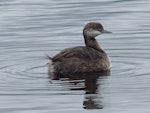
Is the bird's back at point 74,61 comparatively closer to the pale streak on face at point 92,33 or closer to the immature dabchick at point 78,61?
the immature dabchick at point 78,61

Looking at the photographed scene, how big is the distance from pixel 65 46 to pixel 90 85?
11.1ft

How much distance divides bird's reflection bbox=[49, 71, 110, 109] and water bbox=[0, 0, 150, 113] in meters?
0.02

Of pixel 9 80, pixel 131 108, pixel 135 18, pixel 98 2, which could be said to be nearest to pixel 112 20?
pixel 135 18

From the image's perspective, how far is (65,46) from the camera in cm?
1936

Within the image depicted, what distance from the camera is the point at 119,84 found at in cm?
1573

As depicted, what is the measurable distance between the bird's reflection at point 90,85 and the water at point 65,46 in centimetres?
2

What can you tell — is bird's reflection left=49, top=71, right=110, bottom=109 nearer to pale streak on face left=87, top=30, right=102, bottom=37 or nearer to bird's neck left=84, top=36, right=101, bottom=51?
Result: bird's neck left=84, top=36, right=101, bottom=51

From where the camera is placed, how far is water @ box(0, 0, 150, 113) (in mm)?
14484

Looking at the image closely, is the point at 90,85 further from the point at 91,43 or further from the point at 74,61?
the point at 91,43

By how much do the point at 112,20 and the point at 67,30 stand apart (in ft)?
5.58

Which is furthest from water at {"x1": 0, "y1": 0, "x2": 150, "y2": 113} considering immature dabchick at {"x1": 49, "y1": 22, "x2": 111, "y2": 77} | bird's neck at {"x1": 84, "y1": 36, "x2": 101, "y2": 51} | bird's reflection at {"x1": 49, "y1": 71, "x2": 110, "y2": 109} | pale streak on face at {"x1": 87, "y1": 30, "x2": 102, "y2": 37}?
pale streak on face at {"x1": 87, "y1": 30, "x2": 102, "y2": 37}

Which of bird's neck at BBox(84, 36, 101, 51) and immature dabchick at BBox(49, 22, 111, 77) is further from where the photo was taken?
bird's neck at BBox(84, 36, 101, 51)

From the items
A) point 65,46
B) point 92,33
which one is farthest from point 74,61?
point 65,46

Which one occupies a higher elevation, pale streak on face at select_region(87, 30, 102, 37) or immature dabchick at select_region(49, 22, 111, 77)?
pale streak on face at select_region(87, 30, 102, 37)
